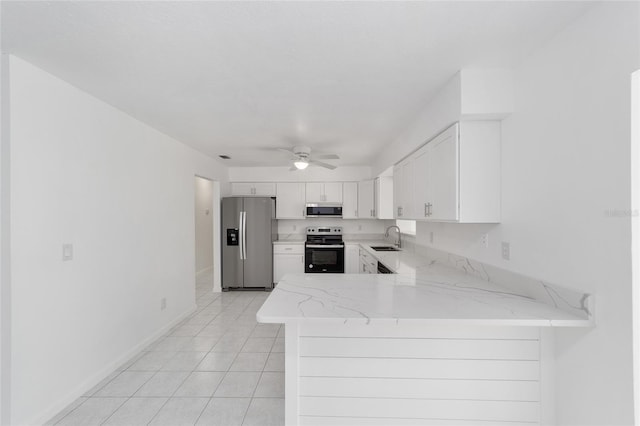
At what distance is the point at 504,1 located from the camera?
1.27 meters

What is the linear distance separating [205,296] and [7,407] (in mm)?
3221

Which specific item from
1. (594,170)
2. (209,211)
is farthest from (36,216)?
(209,211)

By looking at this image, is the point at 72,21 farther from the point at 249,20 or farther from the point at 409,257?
the point at 409,257

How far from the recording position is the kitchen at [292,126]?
4.24ft

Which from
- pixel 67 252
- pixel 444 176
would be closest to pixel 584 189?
pixel 444 176

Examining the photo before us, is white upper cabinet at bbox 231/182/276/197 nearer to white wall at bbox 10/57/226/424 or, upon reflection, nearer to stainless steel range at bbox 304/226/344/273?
stainless steel range at bbox 304/226/344/273

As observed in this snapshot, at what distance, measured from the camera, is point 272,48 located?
1.62 meters

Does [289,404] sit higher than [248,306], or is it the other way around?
[289,404]

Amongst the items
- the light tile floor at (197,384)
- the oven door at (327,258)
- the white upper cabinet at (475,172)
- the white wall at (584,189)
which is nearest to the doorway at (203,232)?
the oven door at (327,258)

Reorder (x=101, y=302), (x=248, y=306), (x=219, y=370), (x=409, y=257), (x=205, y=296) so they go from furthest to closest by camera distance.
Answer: (x=205, y=296)
(x=248, y=306)
(x=409, y=257)
(x=219, y=370)
(x=101, y=302)

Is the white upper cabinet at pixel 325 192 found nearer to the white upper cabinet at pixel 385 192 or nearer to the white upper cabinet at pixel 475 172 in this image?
the white upper cabinet at pixel 385 192

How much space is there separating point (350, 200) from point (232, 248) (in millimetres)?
2365

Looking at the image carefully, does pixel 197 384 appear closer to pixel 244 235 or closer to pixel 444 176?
pixel 444 176

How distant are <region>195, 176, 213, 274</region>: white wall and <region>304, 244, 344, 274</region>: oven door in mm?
2794
